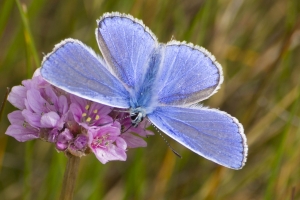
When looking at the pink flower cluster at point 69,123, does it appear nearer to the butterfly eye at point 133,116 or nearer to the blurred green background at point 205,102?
the butterfly eye at point 133,116

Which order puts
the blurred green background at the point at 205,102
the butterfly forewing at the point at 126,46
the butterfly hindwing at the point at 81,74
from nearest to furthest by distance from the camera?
the butterfly hindwing at the point at 81,74 < the butterfly forewing at the point at 126,46 < the blurred green background at the point at 205,102

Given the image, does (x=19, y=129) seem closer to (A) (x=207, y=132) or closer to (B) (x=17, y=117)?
(B) (x=17, y=117)

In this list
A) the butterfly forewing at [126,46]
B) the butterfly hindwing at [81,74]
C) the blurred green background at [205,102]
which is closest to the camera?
the butterfly hindwing at [81,74]

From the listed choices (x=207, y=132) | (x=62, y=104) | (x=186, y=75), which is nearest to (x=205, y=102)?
(x=186, y=75)

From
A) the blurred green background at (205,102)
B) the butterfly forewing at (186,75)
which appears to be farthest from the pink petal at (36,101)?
the blurred green background at (205,102)

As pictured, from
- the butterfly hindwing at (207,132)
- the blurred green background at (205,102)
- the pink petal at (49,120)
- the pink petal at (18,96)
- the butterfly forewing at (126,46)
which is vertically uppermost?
the butterfly forewing at (126,46)

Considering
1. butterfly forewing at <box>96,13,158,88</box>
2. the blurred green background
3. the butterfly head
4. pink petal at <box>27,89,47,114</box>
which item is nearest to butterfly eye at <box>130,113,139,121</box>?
the butterfly head
